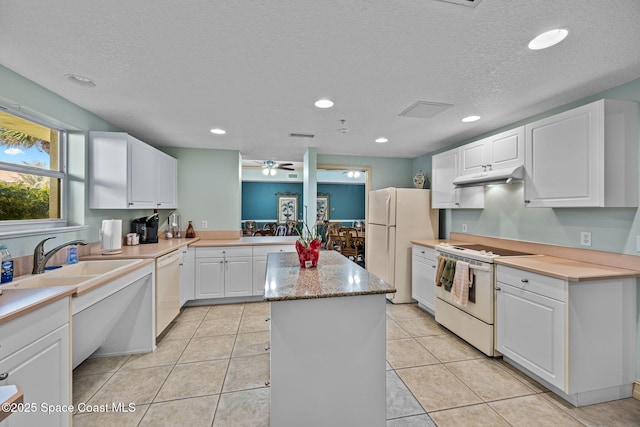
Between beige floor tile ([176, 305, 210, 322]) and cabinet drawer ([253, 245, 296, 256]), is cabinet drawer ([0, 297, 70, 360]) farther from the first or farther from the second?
cabinet drawer ([253, 245, 296, 256])

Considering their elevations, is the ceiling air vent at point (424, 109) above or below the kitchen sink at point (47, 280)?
above

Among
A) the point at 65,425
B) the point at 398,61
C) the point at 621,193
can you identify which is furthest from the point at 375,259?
the point at 65,425

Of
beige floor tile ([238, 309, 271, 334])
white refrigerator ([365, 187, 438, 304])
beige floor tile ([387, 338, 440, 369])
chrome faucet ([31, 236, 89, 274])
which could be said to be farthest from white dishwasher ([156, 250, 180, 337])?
white refrigerator ([365, 187, 438, 304])

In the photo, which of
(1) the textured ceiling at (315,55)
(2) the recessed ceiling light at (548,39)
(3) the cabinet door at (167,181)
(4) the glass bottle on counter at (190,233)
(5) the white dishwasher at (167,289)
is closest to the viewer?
(1) the textured ceiling at (315,55)

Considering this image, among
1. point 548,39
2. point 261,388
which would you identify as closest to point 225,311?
point 261,388

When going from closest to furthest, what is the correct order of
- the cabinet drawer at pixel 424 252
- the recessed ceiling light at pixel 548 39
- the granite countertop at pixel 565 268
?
the recessed ceiling light at pixel 548 39 → the granite countertop at pixel 565 268 → the cabinet drawer at pixel 424 252

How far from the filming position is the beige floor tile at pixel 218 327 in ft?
9.96

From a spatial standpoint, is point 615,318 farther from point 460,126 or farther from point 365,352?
point 460,126

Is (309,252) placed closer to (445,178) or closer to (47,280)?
(47,280)

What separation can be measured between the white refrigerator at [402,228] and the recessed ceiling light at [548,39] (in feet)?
7.88

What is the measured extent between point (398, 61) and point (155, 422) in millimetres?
2762

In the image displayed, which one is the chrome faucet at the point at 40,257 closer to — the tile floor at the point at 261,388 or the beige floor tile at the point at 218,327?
the tile floor at the point at 261,388

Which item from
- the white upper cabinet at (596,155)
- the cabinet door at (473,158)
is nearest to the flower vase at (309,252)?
the white upper cabinet at (596,155)

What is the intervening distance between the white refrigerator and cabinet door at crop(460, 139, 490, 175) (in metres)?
0.82
